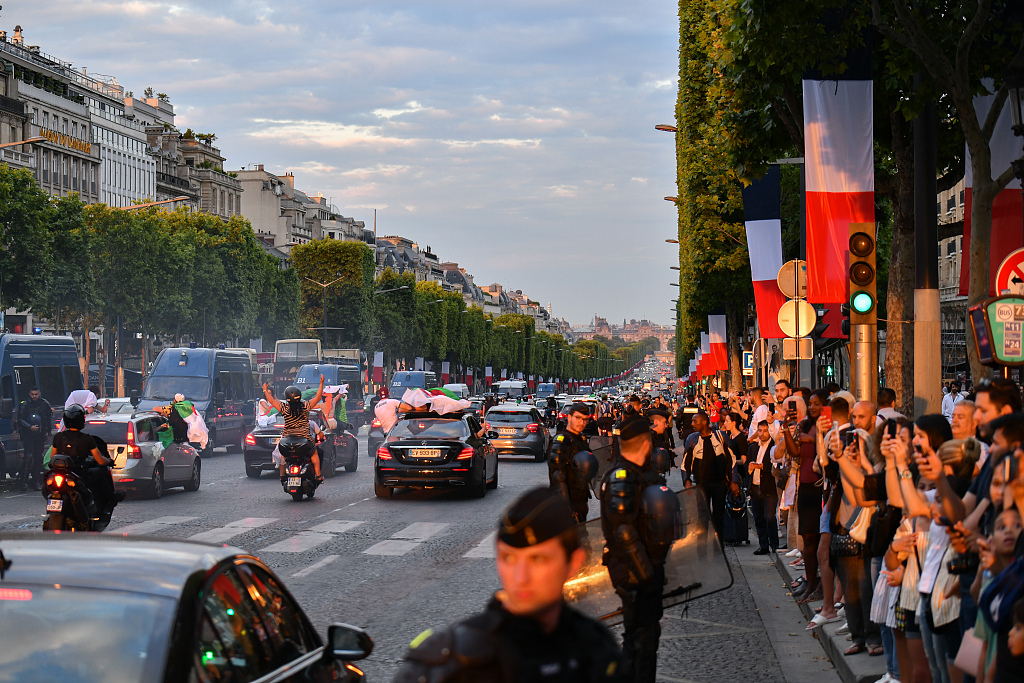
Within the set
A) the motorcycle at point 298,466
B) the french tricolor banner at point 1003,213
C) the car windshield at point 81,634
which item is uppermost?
the french tricolor banner at point 1003,213

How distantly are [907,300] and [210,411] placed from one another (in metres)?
24.6

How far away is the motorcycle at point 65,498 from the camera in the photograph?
492 inches

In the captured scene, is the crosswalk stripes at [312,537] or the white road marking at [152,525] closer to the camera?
the crosswalk stripes at [312,537]

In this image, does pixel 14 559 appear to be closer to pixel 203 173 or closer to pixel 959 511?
pixel 959 511

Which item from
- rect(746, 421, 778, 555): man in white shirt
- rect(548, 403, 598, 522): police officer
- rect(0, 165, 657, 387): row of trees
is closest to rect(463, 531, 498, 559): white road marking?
rect(548, 403, 598, 522): police officer

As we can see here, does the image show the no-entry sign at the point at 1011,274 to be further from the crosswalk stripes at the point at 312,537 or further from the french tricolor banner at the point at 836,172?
the crosswalk stripes at the point at 312,537

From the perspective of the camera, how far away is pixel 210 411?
36.8 meters

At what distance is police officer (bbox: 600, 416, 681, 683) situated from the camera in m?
7.28

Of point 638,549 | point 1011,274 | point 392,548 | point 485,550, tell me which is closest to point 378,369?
point 392,548

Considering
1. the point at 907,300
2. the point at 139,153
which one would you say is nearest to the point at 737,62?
the point at 907,300

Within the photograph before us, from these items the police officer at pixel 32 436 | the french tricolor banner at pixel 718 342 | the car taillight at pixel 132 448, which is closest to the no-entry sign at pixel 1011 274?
the car taillight at pixel 132 448

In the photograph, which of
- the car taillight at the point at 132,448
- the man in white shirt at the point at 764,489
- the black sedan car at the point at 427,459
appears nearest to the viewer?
the man in white shirt at the point at 764,489

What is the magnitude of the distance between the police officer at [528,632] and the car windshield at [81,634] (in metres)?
1.27

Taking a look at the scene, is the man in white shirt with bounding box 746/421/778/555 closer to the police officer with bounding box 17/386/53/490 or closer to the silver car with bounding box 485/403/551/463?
the police officer with bounding box 17/386/53/490
